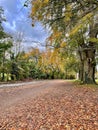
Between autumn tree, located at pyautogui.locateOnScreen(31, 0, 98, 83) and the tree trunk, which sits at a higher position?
autumn tree, located at pyautogui.locateOnScreen(31, 0, 98, 83)

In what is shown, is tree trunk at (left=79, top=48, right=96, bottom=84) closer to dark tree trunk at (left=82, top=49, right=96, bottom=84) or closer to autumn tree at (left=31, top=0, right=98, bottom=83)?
dark tree trunk at (left=82, top=49, right=96, bottom=84)

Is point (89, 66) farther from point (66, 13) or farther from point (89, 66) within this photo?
point (66, 13)

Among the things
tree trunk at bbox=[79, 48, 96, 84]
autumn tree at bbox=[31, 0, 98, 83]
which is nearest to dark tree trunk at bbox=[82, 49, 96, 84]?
tree trunk at bbox=[79, 48, 96, 84]

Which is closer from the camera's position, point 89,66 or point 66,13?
point 66,13

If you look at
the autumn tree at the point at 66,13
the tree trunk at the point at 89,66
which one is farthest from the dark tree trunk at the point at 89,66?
the autumn tree at the point at 66,13

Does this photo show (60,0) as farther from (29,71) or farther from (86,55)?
(29,71)

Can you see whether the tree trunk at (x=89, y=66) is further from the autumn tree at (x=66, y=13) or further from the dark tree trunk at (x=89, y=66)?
the autumn tree at (x=66, y=13)

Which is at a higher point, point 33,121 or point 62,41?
point 62,41

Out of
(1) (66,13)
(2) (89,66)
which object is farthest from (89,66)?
(1) (66,13)

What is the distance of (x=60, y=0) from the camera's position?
8.82 metres

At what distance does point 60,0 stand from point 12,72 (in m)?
28.7

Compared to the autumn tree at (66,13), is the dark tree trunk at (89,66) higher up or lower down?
lower down

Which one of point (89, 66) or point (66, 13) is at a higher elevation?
point (66, 13)

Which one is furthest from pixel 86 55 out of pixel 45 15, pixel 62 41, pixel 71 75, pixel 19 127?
pixel 71 75
